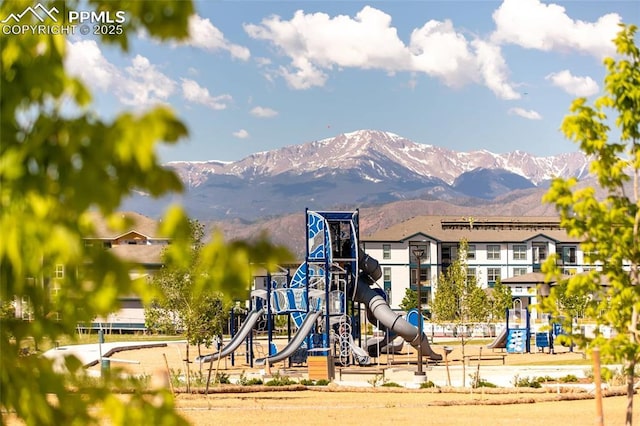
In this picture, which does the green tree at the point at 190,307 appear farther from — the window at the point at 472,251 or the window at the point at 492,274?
the window at the point at 492,274

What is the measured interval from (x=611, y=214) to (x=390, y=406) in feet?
48.0

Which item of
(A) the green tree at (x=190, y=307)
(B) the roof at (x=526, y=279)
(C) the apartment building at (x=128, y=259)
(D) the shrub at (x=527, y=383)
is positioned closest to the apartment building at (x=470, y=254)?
(B) the roof at (x=526, y=279)

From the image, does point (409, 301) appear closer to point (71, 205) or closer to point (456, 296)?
point (456, 296)

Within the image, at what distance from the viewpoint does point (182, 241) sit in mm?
3906

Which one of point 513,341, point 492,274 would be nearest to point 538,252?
point 492,274

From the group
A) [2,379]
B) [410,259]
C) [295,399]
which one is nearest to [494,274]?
[410,259]

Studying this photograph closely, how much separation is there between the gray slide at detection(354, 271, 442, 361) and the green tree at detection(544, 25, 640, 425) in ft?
A: 92.1

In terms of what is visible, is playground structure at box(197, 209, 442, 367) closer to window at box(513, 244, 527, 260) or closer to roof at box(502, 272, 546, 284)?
roof at box(502, 272, 546, 284)

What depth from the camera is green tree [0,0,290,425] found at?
364 centimetres

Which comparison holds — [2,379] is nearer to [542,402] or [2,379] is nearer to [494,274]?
[542,402]

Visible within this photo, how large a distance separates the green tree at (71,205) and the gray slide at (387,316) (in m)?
35.4

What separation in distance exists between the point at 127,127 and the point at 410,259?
319ft

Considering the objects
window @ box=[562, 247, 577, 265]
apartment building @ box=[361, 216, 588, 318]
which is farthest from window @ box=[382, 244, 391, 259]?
window @ box=[562, 247, 577, 265]

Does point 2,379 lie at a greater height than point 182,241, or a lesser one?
lesser
